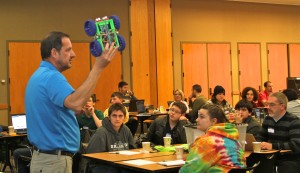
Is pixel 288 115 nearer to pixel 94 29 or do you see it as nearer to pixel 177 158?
pixel 177 158

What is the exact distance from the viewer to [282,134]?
16.3 ft

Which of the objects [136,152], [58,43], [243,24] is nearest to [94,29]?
[58,43]

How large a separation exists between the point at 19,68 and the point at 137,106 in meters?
3.03

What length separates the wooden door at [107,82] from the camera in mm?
11602

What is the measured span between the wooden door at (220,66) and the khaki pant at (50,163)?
11022 mm

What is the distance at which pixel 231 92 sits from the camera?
13750 millimetres

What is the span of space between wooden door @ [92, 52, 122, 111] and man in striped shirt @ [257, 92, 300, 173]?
689 centimetres

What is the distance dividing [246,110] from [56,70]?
360cm

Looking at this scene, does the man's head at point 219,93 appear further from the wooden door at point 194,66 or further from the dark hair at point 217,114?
the dark hair at point 217,114

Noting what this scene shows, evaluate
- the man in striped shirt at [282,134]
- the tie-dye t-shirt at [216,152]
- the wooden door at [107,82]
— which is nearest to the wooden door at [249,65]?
the wooden door at [107,82]

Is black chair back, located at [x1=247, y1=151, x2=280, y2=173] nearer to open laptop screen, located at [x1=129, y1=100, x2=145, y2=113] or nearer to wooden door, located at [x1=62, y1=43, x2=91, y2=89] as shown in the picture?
open laptop screen, located at [x1=129, y1=100, x2=145, y2=113]

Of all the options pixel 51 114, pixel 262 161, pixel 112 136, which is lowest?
pixel 262 161

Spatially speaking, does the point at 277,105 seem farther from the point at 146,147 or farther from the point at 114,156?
the point at 114,156

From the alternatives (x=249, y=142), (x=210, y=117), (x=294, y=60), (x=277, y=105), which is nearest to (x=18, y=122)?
(x=249, y=142)
